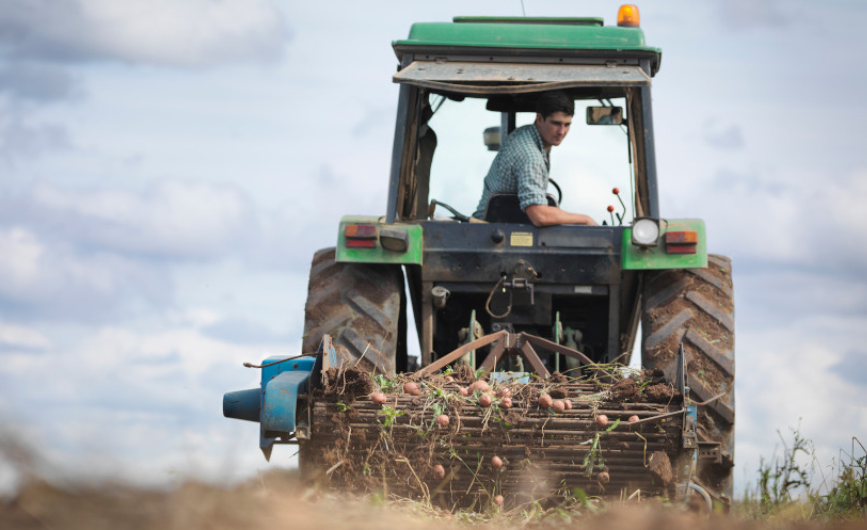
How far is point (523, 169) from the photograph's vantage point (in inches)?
253

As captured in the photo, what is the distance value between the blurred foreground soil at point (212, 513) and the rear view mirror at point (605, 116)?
330 cm

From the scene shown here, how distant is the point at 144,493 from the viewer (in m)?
3.27

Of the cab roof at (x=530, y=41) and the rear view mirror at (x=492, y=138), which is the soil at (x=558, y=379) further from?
the rear view mirror at (x=492, y=138)

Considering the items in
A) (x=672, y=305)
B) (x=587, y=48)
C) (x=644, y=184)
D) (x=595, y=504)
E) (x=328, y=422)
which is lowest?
(x=595, y=504)

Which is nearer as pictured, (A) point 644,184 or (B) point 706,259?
(B) point 706,259

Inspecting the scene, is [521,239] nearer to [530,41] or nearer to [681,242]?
[681,242]

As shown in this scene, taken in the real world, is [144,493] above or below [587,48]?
below

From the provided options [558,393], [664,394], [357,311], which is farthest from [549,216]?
[664,394]

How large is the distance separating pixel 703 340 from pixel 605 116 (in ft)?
5.82

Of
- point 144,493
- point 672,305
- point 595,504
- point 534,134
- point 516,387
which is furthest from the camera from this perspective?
point 534,134

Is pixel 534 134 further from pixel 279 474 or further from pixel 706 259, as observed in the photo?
pixel 279 474

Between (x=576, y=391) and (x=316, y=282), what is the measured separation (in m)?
1.81

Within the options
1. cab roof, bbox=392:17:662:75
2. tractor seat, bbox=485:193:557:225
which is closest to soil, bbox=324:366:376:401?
tractor seat, bbox=485:193:557:225

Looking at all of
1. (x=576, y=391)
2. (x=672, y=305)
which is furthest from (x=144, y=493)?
(x=672, y=305)
